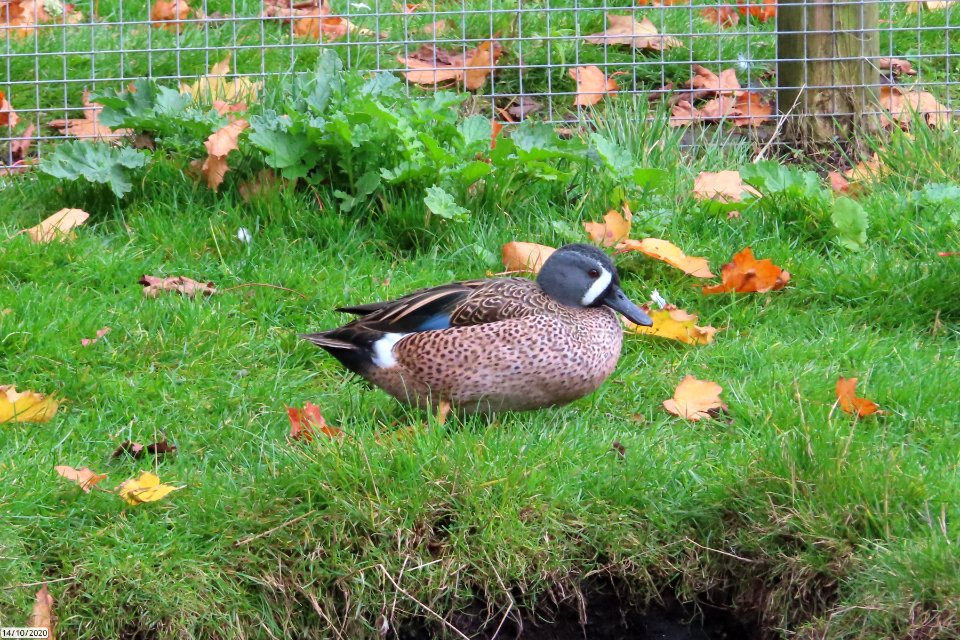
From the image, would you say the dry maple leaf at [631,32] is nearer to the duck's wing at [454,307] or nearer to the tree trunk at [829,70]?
the tree trunk at [829,70]

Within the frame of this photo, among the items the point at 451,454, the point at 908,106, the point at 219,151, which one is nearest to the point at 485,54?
the point at 219,151

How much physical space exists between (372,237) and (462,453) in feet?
5.92

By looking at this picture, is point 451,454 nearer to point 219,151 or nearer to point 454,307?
point 454,307

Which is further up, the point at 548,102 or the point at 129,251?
the point at 548,102

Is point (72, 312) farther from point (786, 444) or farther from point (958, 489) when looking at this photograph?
point (958, 489)

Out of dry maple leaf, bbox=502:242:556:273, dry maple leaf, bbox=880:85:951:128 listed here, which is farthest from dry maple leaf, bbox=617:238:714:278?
dry maple leaf, bbox=880:85:951:128

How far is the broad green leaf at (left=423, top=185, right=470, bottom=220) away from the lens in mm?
4677

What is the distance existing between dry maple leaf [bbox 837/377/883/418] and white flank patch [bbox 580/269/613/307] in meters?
0.76

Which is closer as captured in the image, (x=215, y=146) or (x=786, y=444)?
(x=786, y=444)

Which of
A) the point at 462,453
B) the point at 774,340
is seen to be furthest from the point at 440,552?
the point at 774,340

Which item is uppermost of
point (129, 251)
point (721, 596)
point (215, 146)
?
point (215, 146)

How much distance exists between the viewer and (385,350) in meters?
3.66

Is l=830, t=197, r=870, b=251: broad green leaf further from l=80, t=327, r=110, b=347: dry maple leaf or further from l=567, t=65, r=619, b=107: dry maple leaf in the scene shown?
l=80, t=327, r=110, b=347: dry maple leaf

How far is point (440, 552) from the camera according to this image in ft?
10.3
